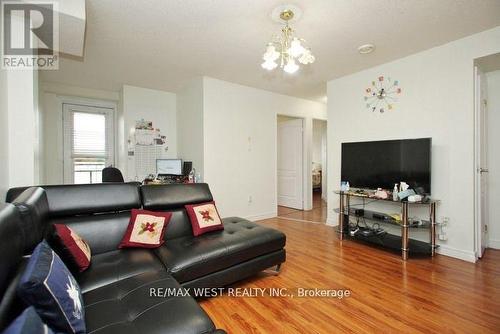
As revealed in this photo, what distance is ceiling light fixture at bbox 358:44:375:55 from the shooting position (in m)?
2.78

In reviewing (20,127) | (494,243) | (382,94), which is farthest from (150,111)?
(494,243)

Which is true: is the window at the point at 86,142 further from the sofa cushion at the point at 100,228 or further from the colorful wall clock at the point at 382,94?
the colorful wall clock at the point at 382,94

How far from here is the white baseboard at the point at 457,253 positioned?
2.58 metres

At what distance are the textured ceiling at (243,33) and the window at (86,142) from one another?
86 centimetres

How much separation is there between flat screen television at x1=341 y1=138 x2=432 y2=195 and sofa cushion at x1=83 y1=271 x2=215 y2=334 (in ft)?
9.35

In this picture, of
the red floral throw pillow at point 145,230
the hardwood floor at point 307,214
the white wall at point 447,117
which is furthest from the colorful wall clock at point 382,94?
the red floral throw pillow at point 145,230

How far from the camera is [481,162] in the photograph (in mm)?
2748

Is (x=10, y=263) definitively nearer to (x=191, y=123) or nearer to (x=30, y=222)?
(x=30, y=222)

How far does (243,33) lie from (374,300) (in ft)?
9.20

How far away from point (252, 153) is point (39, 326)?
12.4ft

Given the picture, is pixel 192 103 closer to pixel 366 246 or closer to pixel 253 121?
pixel 253 121

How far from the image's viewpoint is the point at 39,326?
0.71 metres

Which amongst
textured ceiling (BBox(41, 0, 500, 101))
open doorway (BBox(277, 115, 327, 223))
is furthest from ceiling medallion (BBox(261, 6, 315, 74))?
open doorway (BBox(277, 115, 327, 223))

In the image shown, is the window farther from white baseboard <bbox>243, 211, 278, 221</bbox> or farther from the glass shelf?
the glass shelf
